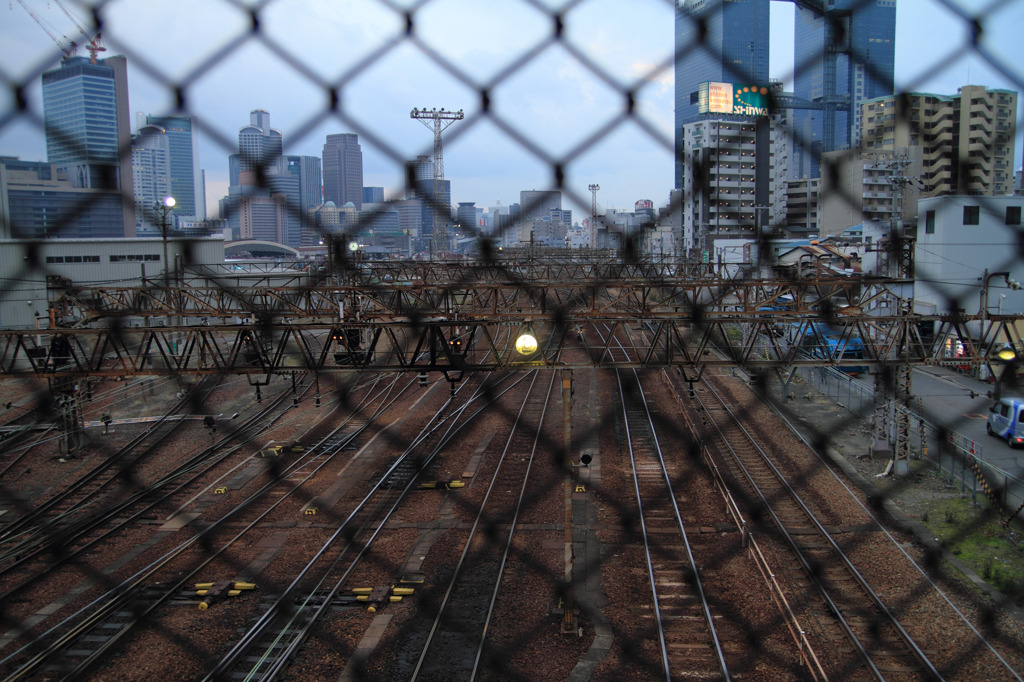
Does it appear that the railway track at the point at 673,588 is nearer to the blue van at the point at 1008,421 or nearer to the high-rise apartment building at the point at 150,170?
the high-rise apartment building at the point at 150,170

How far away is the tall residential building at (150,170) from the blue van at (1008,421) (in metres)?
6.73

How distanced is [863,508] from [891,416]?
1.06m

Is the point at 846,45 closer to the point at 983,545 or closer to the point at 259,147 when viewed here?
the point at 259,147

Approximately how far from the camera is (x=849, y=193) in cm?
110

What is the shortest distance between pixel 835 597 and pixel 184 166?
3.89m

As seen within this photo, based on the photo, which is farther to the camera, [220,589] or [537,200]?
[220,589]

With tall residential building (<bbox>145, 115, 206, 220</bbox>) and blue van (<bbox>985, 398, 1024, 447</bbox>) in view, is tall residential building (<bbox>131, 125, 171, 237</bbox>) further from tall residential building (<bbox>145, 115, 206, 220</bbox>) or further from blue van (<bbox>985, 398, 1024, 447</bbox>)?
blue van (<bbox>985, 398, 1024, 447</bbox>)

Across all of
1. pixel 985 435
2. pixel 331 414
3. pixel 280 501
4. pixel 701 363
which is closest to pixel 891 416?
pixel 985 435

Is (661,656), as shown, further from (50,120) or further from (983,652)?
(50,120)

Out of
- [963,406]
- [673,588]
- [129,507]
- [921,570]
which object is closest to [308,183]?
[673,588]

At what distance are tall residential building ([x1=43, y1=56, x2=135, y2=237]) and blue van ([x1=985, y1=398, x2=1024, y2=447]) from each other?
6910 mm

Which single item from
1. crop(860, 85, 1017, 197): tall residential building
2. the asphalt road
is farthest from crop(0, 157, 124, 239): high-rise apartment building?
the asphalt road

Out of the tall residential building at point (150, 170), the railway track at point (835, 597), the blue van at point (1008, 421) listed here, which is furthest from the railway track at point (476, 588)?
the blue van at point (1008, 421)

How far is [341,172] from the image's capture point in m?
1.24
